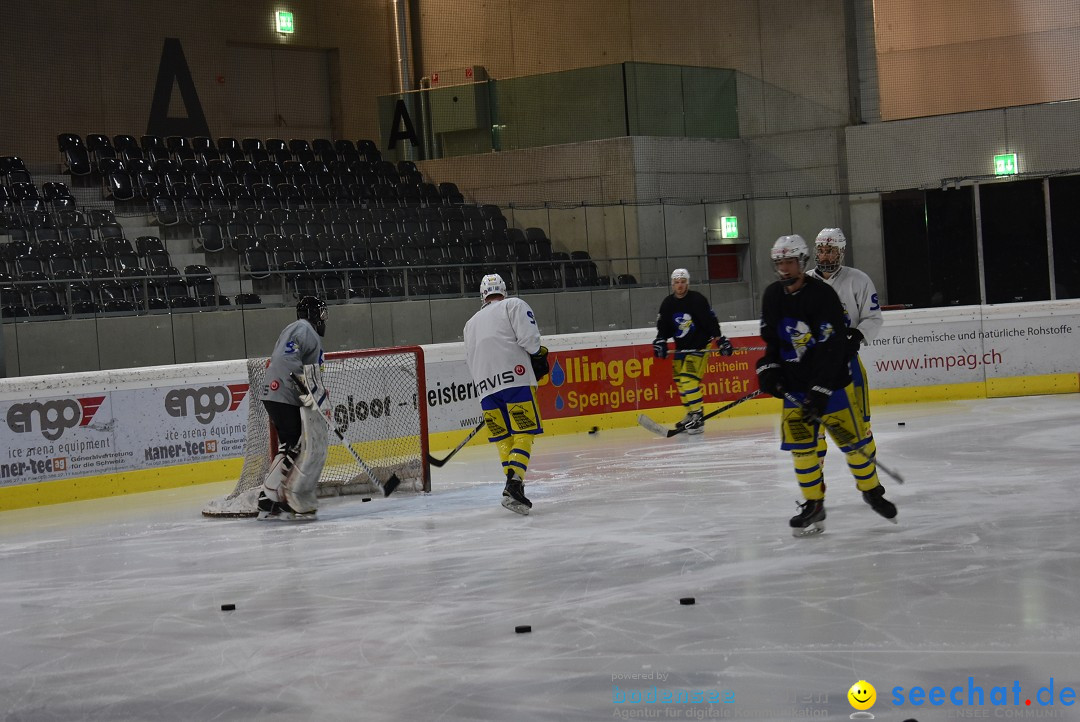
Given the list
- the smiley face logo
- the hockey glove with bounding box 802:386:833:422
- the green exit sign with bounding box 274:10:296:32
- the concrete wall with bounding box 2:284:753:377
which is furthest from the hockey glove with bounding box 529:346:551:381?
the green exit sign with bounding box 274:10:296:32

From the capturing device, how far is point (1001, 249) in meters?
16.2

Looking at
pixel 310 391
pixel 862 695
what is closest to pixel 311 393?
pixel 310 391

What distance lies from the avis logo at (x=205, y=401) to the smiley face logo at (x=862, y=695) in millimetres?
7444

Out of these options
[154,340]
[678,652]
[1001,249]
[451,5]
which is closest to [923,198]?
[1001,249]

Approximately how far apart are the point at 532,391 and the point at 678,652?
11.9 ft

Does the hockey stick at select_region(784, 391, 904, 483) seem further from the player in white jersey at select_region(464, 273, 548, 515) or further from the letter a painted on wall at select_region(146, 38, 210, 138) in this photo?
the letter a painted on wall at select_region(146, 38, 210, 138)

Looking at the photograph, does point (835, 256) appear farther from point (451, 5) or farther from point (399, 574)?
point (451, 5)

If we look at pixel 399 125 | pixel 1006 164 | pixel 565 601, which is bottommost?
pixel 565 601

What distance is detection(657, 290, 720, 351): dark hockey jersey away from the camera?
1149 centimetres

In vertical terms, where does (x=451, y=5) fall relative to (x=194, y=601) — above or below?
above

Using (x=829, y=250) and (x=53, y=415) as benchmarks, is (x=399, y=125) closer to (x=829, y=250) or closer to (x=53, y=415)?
(x=53, y=415)

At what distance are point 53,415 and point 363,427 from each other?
234cm

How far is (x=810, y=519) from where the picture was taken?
20.9ft

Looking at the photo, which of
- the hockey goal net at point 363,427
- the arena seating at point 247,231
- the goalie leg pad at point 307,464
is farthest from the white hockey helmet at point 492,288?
the arena seating at point 247,231
